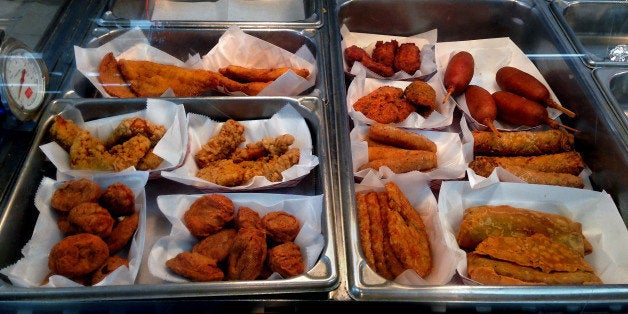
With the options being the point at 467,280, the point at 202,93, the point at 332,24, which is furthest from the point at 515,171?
the point at 202,93

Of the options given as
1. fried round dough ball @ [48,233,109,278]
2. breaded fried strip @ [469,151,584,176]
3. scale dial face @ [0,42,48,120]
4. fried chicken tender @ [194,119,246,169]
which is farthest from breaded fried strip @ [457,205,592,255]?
scale dial face @ [0,42,48,120]

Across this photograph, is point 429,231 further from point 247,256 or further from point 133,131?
point 133,131

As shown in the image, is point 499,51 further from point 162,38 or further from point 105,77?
point 105,77

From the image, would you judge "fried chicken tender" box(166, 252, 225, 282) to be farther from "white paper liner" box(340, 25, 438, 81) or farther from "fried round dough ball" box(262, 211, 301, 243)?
"white paper liner" box(340, 25, 438, 81)

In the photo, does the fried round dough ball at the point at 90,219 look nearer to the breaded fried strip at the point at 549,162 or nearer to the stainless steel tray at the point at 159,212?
the stainless steel tray at the point at 159,212

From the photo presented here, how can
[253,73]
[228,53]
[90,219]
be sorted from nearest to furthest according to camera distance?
[90,219] < [253,73] < [228,53]

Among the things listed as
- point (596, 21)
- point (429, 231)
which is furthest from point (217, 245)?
point (596, 21)

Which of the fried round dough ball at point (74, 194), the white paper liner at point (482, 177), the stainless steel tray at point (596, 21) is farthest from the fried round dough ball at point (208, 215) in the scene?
the stainless steel tray at point (596, 21)
